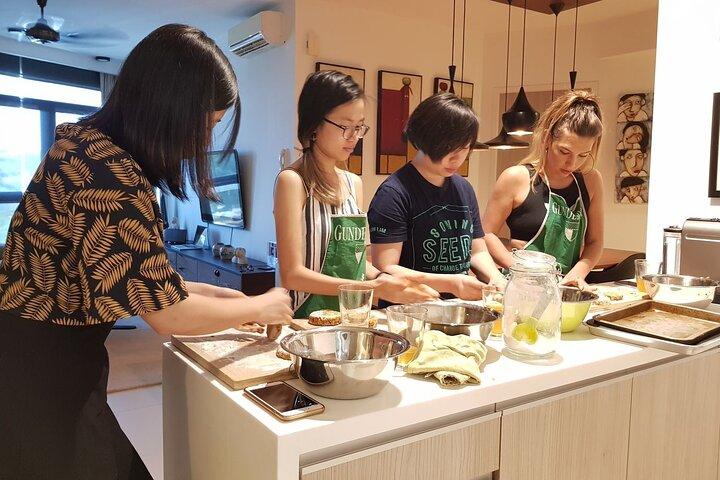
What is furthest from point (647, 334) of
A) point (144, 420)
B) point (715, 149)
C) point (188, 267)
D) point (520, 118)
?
point (188, 267)

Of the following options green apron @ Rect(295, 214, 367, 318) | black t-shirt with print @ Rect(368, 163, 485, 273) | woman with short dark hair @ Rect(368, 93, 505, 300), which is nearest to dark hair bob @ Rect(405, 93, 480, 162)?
woman with short dark hair @ Rect(368, 93, 505, 300)

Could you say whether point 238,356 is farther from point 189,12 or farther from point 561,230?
point 189,12

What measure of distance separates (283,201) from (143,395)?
7.65 feet

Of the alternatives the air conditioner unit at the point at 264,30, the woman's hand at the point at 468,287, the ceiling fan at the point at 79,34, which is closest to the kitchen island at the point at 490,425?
the woman's hand at the point at 468,287

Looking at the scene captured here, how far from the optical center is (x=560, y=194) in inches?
88.8

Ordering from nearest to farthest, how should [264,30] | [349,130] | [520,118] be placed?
[349,130], [520,118], [264,30]

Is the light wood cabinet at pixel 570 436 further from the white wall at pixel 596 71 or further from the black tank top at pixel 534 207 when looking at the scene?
the white wall at pixel 596 71

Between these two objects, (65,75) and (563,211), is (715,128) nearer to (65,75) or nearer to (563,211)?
(563,211)

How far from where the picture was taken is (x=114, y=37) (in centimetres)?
568

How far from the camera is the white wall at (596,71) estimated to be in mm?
5055

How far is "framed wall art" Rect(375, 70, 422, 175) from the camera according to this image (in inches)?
188

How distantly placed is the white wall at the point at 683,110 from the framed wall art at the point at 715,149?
30 millimetres

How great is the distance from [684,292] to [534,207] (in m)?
0.62

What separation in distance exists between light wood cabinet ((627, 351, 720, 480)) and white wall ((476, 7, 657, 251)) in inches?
151
